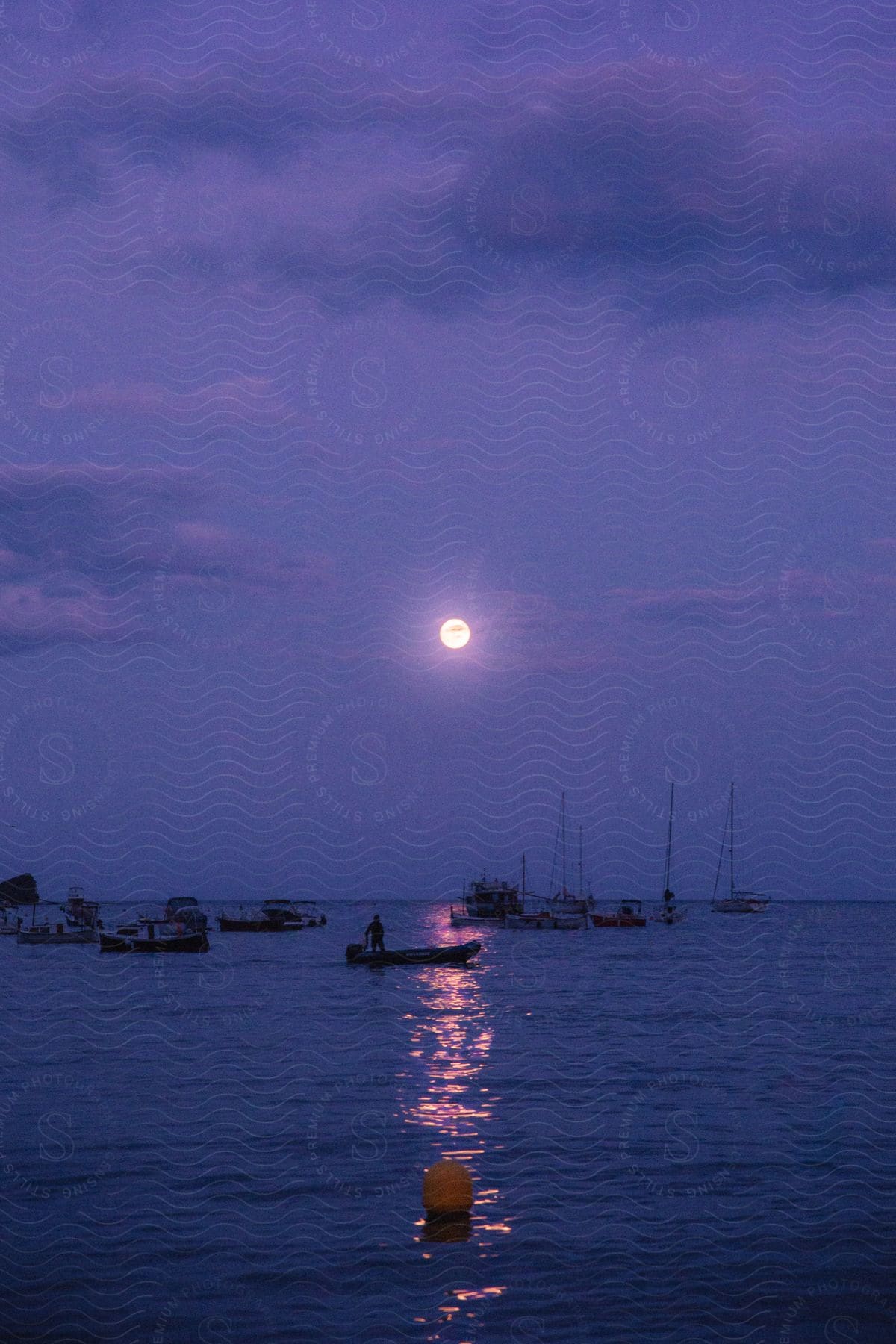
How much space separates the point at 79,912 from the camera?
339 ft

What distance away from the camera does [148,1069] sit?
1200 inches

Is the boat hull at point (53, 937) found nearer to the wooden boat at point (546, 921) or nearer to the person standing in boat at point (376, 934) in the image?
the person standing in boat at point (376, 934)

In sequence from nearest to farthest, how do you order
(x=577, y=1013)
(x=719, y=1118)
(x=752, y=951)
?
(x=719, y=1118)
(x=577, y=1013)
(x=752, y=951)

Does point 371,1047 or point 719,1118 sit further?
point 371,1047

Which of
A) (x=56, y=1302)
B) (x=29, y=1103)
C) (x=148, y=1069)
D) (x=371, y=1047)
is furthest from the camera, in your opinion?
(x=371, y=1047)

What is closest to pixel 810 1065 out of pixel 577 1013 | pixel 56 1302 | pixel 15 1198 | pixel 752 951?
pixel 577 1013

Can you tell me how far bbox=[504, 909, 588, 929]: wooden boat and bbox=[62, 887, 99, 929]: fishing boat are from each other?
3892 cm

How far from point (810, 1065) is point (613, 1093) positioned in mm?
7117

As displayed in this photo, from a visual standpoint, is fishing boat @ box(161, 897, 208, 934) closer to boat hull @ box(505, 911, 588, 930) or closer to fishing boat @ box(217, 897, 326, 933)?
fishing boat @ box(217, 897, 326, 933)

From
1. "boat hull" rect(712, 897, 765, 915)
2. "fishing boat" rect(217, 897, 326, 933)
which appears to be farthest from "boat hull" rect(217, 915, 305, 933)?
"boat hull" rect(712, 897, 765, 915)

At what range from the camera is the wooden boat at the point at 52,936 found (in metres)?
91.8

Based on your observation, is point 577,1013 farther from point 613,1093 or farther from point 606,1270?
point 606,1270

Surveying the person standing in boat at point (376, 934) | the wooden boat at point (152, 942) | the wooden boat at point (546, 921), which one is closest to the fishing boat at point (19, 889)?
the wooden boat at point (546, 921)

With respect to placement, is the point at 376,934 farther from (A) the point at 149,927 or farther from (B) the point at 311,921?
(B) the point at 311,921
